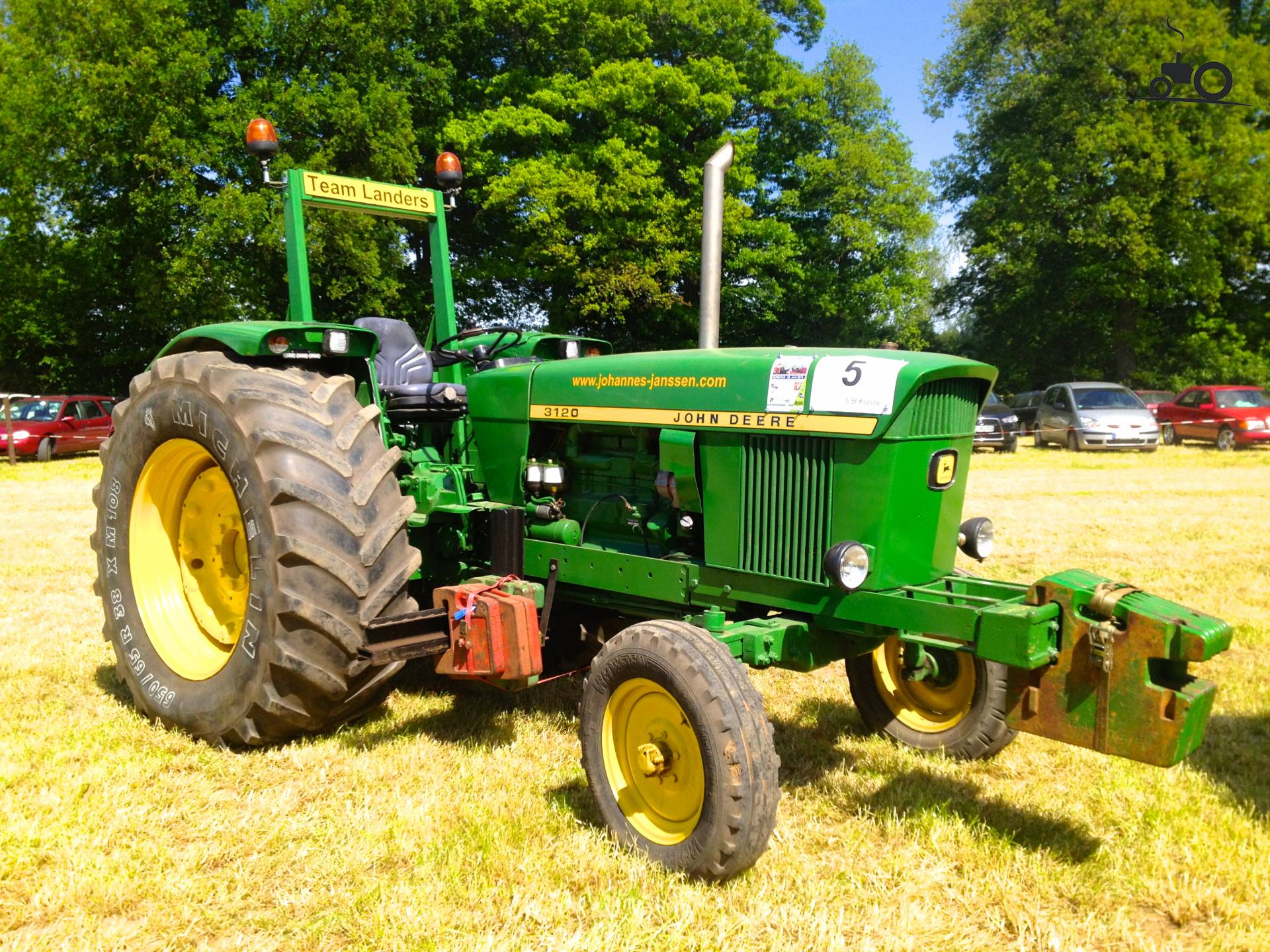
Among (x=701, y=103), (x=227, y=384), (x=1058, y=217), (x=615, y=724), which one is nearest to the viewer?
(x=615, y=724)

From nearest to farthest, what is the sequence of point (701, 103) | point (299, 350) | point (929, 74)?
point (299, 350), point (701, 103), point (929, 74)

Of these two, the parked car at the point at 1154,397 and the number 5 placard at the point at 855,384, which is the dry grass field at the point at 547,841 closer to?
the number 5 placard at the point at 855,384

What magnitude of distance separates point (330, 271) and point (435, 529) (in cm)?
1663

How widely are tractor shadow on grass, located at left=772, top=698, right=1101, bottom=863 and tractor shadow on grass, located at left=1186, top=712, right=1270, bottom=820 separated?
718mm

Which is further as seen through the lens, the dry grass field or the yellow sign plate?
the yellow sign plate

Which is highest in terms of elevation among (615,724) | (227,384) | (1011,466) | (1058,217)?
(1058,217)

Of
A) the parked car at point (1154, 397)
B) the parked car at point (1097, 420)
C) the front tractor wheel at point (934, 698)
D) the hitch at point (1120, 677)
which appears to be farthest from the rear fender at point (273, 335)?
the parked car at point (1154, 397)

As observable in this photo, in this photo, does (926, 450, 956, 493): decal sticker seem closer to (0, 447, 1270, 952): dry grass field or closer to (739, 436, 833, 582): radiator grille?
(739, 436, 833, 582): radiator grille

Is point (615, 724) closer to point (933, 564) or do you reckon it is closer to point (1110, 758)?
point (933, 564)

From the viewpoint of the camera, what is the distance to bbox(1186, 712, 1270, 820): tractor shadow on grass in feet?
11.3

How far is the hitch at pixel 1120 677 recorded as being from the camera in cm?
272

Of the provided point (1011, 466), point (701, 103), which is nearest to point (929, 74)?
point (701, 103)

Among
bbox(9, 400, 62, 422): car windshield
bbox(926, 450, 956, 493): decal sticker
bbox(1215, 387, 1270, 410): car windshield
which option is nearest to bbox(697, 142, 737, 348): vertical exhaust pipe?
bbox(926, 450, 956, 493): decal sticker

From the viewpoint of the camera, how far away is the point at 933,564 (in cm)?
340
